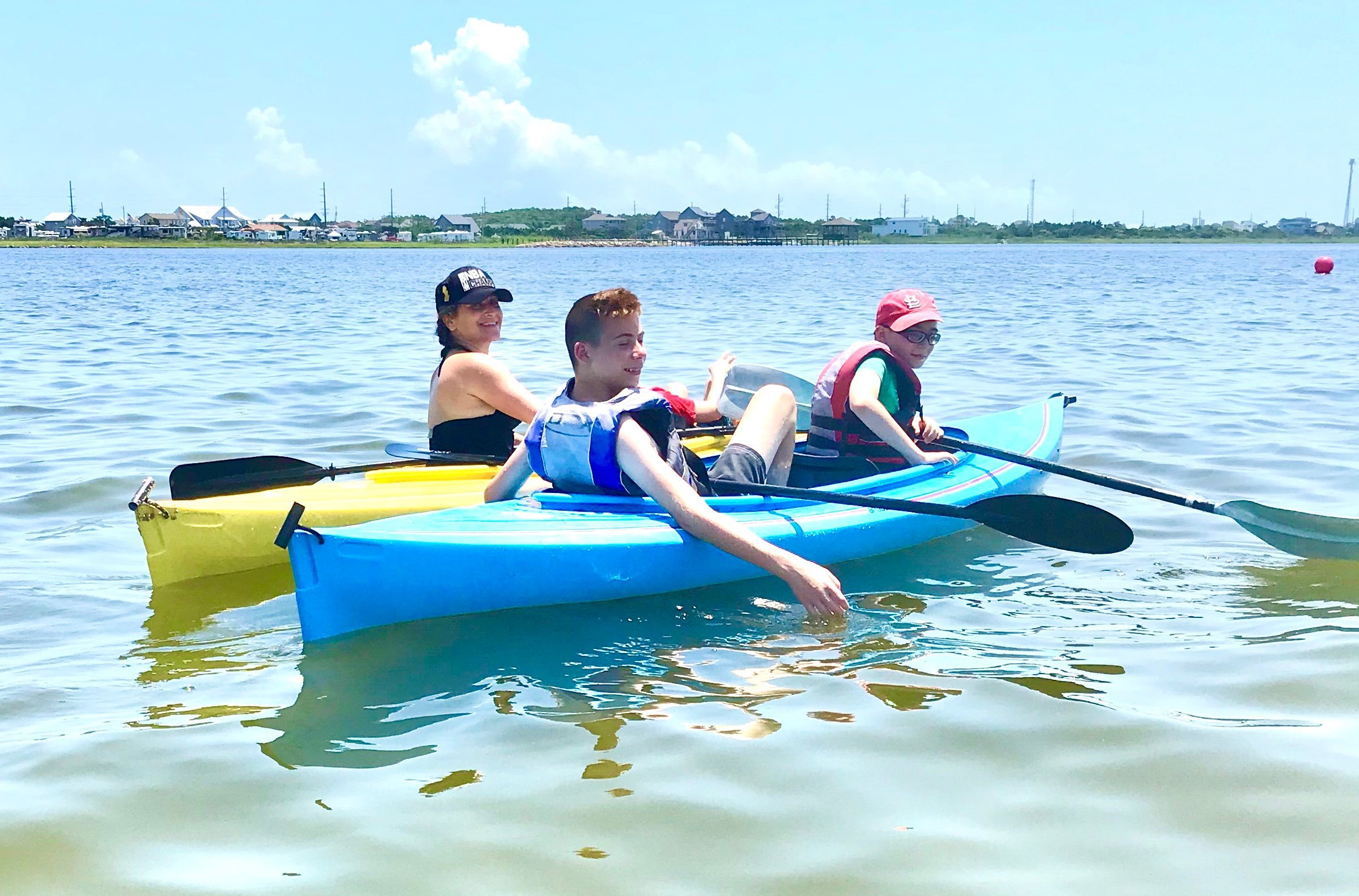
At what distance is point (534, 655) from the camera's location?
3.89 m

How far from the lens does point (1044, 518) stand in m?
4.65

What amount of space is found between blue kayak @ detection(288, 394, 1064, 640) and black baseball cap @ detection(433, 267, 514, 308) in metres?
1.25

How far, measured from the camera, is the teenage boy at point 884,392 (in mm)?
5266

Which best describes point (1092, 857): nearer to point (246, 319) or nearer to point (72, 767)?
point (72, 767)

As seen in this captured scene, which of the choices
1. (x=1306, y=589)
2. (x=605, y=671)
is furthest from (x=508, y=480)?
(x=1306, y=589)

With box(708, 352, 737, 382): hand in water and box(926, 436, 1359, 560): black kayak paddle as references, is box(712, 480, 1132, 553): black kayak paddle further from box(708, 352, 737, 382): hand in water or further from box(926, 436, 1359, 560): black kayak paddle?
box(708, 352, 737, 382): hand in water

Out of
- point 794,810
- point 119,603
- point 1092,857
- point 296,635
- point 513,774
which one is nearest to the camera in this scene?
point 1092,857

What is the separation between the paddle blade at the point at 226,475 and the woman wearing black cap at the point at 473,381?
72cm

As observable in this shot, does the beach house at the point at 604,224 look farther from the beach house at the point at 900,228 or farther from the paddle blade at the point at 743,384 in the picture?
the paddle blade at the point at 743,384

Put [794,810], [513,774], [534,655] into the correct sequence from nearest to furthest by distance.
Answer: [794,810] → [513,774] → [534,655]

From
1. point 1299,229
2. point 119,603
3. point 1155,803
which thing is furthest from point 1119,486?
point 1299,229

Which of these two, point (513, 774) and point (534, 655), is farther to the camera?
point (534, 655)

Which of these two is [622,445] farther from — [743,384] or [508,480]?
[743,384]

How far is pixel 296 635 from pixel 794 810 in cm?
219
